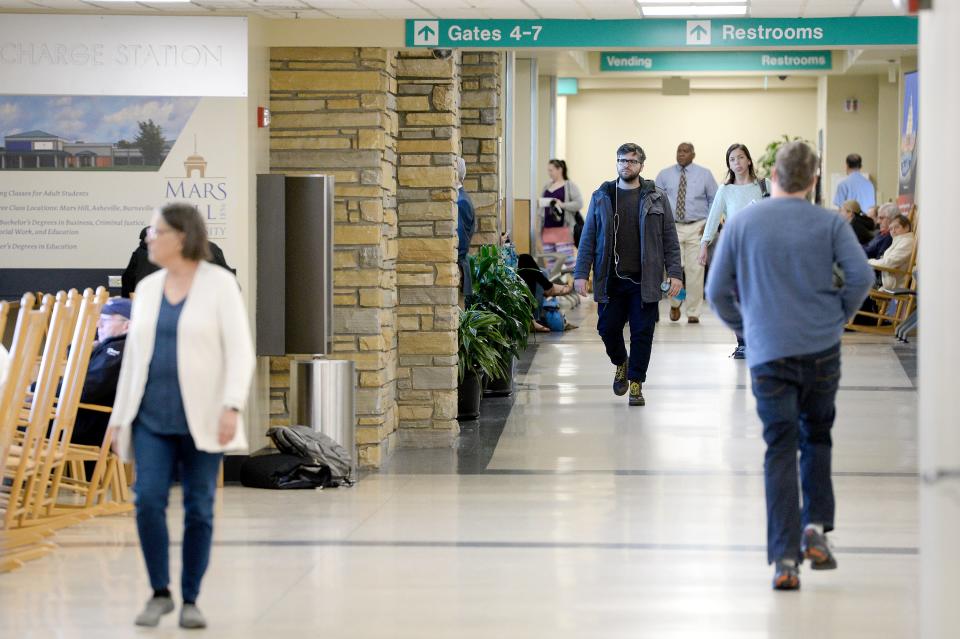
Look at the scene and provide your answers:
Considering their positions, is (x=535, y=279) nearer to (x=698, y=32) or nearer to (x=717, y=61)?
(x=698, y=32)

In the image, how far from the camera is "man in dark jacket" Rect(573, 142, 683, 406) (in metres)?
10.4

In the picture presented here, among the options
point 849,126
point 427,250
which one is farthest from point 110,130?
point 849,126

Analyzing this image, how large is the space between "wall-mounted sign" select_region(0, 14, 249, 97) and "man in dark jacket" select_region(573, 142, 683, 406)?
124 inches

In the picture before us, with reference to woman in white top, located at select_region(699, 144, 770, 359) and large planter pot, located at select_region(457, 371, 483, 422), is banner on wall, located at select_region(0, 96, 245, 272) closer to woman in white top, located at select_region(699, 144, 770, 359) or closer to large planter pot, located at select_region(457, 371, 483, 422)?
large planter pot, located at select_region(457, 371, 483, 422)

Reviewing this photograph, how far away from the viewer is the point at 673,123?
29.9 m

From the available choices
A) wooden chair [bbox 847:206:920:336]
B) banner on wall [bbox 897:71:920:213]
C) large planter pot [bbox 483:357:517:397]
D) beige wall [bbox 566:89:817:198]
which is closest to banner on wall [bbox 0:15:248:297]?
large planter pot [bbox 483:357:517:397]

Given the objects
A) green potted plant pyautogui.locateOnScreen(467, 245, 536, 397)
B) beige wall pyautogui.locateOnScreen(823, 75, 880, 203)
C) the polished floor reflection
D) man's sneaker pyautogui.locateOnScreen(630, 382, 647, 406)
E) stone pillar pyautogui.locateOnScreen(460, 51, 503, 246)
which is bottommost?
the polished floor reflection

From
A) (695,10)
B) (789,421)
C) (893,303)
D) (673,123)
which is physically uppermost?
(673,123)

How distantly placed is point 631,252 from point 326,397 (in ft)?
9.89

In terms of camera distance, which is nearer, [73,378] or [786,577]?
[786,577]

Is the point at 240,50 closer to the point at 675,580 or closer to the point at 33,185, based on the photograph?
the point at 33,185

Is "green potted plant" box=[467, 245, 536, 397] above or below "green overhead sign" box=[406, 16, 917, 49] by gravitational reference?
below

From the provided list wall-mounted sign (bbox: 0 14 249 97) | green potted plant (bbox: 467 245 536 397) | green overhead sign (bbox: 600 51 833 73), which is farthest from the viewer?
green overhead sign (bbox: 600 51 833 73)

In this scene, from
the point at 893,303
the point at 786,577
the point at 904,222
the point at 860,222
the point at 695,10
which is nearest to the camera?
the point at 786,577
